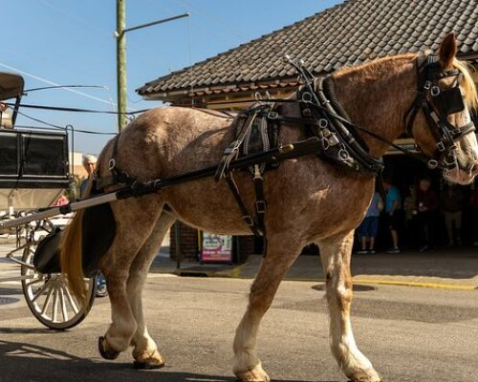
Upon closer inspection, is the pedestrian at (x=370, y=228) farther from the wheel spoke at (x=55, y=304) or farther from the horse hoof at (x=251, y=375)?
the horse hoof at (x=251, y=375)

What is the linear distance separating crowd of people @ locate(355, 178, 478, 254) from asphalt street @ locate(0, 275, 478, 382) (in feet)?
16.8

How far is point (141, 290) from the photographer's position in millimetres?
5383

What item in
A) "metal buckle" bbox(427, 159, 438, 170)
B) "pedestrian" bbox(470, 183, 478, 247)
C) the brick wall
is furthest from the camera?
"pedestrian" bbox(470, 183, 478, 247)

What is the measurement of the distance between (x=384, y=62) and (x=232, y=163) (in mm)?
1272

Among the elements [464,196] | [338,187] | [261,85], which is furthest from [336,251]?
[464,196]

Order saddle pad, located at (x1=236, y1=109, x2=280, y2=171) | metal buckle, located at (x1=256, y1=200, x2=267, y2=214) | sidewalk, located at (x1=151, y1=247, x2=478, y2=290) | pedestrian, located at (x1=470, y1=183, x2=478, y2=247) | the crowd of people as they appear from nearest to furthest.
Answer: metal buckle, located at (x1=256, y1=200, x2=267, y2=214) < saddle pad, located at (x1=236, y1=109, x2=280, y2=171) < sidewalk, located at (x1=151, y1=247, x2=478, y2=290) < the crowd of people < pedestrian, located at (x1=470, y1=183, x2=478, y2=247)

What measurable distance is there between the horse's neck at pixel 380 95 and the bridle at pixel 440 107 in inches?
3.2

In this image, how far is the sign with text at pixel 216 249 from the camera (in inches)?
530

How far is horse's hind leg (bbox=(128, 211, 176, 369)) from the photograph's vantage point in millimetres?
5031

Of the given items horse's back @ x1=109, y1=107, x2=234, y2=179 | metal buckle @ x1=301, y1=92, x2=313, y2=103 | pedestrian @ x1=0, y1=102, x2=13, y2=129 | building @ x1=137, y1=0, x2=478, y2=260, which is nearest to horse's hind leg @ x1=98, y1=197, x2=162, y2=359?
horse's back @ x1=109, y1=107, x2=234, y2=179

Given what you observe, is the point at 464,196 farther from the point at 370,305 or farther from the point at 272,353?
the point at 272,353

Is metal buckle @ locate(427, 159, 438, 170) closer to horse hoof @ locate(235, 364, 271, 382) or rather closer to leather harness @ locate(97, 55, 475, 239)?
leather harness @ locate(97, 55, 475, 239)

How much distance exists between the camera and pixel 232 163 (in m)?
4.47

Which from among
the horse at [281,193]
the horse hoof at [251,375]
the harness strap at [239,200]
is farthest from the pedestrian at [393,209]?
the horse hoof at [251,375]
